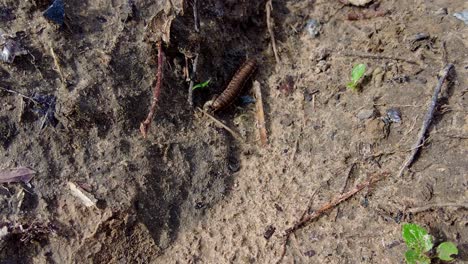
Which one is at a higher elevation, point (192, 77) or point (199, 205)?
point (192, 77)

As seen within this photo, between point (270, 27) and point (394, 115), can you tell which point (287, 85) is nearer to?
point (270, 27)

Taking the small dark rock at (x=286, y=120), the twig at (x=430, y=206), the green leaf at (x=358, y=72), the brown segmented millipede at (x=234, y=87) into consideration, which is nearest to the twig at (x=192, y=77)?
the brown segmented millipede at (x=234, y=87)

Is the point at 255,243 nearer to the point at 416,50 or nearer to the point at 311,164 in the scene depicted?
the point at 311,164

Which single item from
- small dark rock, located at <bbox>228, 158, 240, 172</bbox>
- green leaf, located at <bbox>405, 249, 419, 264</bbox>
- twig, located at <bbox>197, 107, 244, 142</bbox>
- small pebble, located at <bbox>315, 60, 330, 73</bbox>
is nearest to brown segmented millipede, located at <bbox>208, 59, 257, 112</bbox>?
twig, located at <bbox>197, 107, 244, 142</bbox>

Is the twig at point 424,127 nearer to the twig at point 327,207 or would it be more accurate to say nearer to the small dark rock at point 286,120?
the twig at point 327,207

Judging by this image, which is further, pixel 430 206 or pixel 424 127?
pixel 424 127

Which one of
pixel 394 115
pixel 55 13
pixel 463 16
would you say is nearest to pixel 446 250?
pixel 394 115

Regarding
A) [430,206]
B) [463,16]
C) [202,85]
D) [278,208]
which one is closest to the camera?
[430,206]
